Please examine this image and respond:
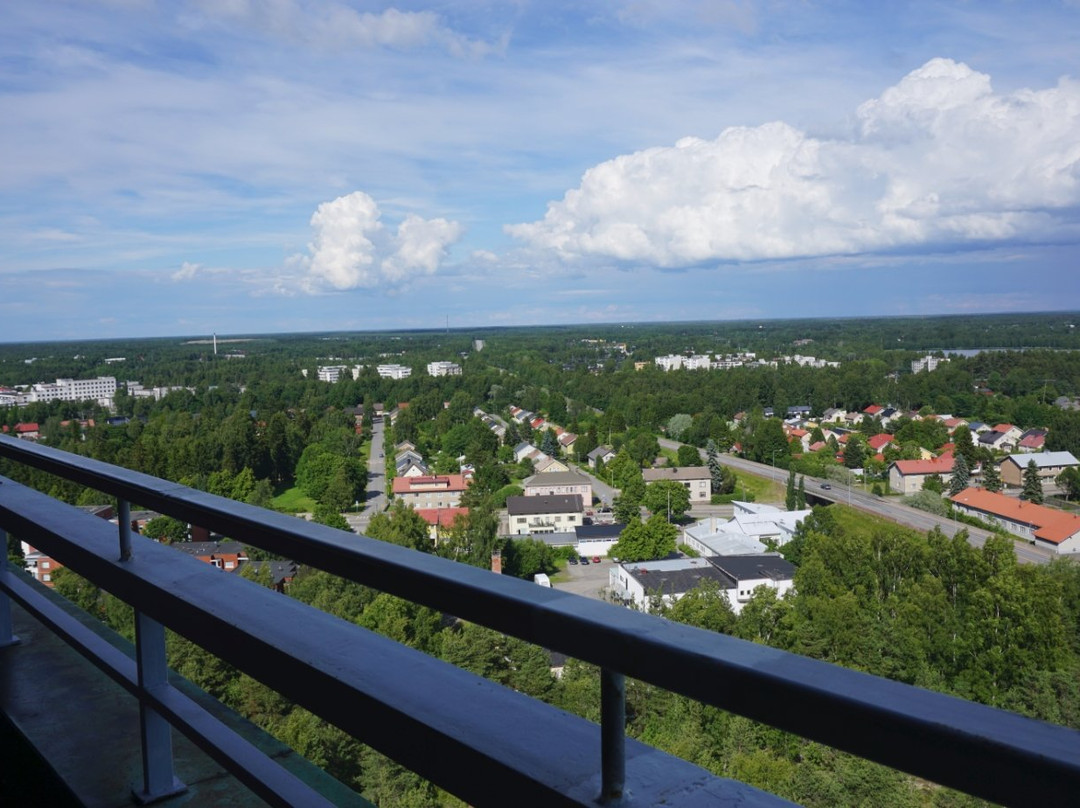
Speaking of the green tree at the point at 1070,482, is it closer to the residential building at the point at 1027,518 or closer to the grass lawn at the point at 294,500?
the residential building at the point at 1027,518

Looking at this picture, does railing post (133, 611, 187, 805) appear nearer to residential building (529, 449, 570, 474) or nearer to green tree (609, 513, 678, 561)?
green tree (609, 513, 678, 561)

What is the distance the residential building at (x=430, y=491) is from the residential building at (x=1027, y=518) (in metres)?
14.3

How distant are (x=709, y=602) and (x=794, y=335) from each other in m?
94.7

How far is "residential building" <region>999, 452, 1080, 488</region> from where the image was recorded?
27.7 metres

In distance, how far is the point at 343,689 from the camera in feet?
2.66

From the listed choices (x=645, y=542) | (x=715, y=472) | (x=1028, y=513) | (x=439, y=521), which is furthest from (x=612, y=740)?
(x=715, y=472)

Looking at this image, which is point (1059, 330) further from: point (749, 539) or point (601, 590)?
point (601, 590)

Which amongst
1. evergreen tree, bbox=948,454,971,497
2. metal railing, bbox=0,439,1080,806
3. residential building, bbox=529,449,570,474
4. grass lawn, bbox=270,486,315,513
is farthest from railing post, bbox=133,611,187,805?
residential building, bbox=529,449,570,474

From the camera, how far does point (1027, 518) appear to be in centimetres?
2023

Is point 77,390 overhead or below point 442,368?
overhead

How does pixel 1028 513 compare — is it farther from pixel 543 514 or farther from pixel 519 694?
pixel 519 694

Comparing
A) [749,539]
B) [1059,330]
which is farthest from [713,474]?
[1059,330]

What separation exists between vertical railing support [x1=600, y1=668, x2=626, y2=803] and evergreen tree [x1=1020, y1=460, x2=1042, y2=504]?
27.0 meters

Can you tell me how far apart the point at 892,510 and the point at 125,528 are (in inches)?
948
